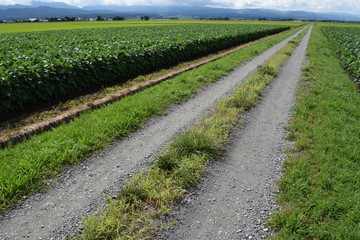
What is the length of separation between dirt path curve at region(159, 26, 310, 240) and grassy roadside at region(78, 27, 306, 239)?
0.23m

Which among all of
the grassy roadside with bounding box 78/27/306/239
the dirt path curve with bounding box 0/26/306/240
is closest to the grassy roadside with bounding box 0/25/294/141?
the dirt path curve with bounding box 0/26/306/240

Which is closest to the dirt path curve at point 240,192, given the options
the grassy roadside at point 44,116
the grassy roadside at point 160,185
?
the grassy roadside at point 160,185

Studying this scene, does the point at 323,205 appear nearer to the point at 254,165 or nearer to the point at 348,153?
the point at 254,165

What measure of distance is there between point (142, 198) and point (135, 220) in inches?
20.2

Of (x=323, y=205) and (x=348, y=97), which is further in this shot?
(x=348, y=97)

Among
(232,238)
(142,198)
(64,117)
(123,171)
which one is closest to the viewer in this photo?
(232,238)

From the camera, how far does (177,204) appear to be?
3.85 meters

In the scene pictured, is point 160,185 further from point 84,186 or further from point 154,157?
point 84,186

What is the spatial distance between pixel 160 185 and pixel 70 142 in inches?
94.8

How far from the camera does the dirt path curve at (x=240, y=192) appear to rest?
3373mm

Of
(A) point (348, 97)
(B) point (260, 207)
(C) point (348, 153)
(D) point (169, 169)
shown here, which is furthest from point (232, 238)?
(A) point (348, 97)

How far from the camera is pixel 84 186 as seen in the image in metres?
4.18

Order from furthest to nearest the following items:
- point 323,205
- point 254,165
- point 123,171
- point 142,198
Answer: point 254,165 < point 123,171 < point 142,198 < point 323,205

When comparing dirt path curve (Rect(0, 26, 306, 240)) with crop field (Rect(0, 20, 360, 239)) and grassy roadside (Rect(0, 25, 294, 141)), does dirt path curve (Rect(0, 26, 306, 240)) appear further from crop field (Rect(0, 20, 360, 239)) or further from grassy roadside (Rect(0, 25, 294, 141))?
grassy roadside (Rect(0, 25, 294, 141))
